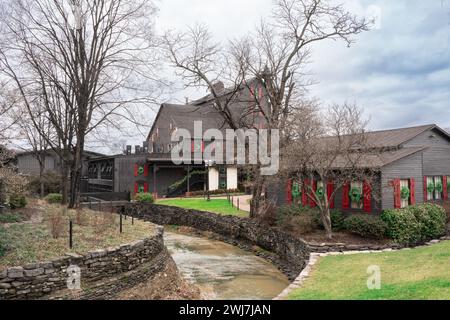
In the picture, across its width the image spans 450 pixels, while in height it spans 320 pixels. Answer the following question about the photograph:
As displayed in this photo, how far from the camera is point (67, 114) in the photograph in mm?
19078

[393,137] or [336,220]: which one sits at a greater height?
[393,137]

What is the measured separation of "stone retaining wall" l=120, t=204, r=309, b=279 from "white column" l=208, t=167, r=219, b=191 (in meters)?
7.55

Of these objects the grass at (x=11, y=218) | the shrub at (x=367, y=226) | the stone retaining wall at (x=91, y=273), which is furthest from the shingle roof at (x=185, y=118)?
the stone retaining wall at (x=91, y=273)

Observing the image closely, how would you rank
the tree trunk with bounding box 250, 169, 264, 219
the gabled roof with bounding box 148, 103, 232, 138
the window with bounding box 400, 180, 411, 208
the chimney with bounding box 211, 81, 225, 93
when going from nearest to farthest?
the window with bounding box 400, 180, 411, 208 → the tree trunk with bounding box 250, 169, 264, 219 → the chimney with bounding box 211, 81, 225, 93 → the gabled roof with bounding box 148, 103, 232, 138

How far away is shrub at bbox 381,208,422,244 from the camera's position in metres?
14.1

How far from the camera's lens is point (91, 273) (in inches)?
372

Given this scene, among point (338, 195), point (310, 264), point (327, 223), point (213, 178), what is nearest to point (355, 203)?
point (338, 195)

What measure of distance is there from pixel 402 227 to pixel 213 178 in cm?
2234

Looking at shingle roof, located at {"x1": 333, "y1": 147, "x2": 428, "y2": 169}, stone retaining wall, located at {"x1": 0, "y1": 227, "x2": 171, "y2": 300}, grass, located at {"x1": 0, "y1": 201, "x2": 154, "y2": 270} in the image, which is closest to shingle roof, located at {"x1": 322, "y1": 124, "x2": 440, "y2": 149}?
shingle roof, located at {"x1": 333, "y1": 147, "x2": 428, "y2": 169}

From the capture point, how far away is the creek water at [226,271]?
1213 centimetres

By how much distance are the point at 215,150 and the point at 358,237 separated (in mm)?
23751

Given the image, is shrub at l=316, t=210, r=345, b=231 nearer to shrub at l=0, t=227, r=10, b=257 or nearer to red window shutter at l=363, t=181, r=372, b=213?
red window shutter at l=363, t=181, r=372, b=213

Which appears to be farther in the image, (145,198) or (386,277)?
(145,198)

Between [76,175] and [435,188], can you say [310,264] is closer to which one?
[435,188]
